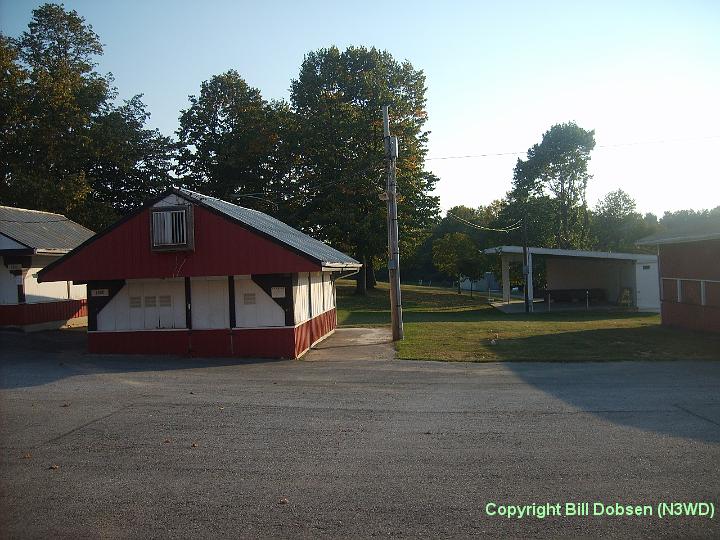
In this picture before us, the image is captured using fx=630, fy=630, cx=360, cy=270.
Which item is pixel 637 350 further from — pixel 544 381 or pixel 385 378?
pixel 385 378

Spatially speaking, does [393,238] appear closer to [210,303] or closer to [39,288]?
[210,303]

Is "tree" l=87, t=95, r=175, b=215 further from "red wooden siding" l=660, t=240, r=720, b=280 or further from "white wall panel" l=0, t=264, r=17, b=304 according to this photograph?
"red wooden siding" l=660, t=240, r=720, b=280

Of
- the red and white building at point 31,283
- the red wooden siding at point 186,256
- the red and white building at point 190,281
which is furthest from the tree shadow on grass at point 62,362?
the red wooden siding at point 186,256

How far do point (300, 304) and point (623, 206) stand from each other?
7064cm

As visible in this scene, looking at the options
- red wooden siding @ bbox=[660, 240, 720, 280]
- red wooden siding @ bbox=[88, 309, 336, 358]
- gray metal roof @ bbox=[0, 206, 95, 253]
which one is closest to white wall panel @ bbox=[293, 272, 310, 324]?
red wooden siding @ bbox=[88, 309, 336, 358]

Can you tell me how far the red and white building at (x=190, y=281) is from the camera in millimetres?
17828

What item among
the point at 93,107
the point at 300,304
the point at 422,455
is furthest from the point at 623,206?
the point at 422,455

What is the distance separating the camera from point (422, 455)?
318 inches

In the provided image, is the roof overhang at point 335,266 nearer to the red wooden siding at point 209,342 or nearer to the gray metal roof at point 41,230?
the red wooden siding at point 209,342

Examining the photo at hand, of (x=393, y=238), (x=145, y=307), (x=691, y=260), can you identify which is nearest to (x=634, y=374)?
(x=393, y=238)

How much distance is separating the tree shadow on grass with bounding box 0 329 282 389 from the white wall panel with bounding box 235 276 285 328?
109 centimetres

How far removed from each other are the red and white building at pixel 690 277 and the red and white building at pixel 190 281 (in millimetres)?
13490

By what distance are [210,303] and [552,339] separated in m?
11.7

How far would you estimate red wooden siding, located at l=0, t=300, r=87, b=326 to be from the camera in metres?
23.4
